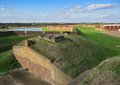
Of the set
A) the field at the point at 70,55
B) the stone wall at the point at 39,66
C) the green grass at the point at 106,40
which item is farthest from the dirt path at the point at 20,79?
the green grass at the point at 106,40

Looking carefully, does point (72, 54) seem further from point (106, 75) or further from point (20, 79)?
point (106, 75)

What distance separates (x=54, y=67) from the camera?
20.4 m

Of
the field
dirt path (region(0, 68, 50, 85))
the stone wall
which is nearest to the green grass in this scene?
the field

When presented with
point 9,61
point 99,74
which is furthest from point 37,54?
point 99,74

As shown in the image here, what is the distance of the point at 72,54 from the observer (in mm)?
22953

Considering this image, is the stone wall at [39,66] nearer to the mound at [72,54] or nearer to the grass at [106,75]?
the mound at [72,54]

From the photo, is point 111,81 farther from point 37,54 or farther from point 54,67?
point 37,54

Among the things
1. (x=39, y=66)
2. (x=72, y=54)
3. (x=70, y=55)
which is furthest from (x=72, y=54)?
(x=39, y=66)

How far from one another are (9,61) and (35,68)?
377 cm

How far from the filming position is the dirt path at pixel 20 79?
20.2m

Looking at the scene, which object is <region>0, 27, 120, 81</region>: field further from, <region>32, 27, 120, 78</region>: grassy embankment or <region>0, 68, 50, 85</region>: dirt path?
<region>0, 68, 50, 85</region>: dirt path

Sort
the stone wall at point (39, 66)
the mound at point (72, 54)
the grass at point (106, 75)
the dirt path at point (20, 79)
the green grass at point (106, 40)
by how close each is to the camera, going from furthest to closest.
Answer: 1. the green grass at point (106, 40)
2. the mound at point (72, 54)
3. the dirt path at point (20, 79)
4. the stone wall at point (39, 66)
5. the grass at point (106, 75)

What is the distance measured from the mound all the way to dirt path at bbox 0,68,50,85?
1688mm

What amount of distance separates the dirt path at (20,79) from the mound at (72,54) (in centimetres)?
169
